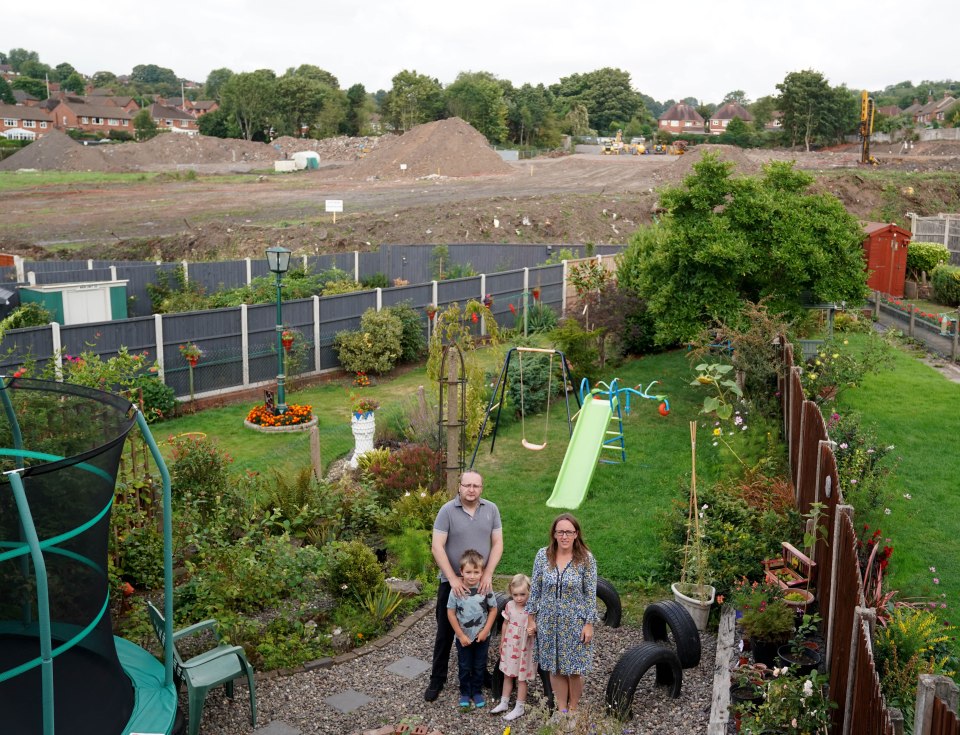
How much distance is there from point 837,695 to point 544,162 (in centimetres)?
7024

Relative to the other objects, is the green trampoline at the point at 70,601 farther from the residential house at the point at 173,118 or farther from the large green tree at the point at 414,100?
the residential house at the point at 173,118

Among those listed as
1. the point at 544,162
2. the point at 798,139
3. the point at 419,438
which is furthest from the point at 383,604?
the point at 798,139

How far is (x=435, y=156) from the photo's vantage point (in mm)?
64375

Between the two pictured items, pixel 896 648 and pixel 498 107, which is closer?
pixel 896 648

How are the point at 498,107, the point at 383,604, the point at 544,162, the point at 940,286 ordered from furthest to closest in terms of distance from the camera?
1. the point at 498,107
2. the point at 544,162
3. the point at 940,286
4. the point at 383,604

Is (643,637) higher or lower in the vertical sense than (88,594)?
lower

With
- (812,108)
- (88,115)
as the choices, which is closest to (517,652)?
(812,108)

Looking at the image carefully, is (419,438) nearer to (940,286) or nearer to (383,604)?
(383,604)

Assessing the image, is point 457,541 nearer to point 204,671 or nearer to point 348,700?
point 348,700

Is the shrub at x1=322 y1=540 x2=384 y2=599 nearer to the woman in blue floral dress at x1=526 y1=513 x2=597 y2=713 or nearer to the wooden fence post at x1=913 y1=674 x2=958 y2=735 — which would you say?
the woman in blue floral dress at x1=526 y1=513 x2=597 y2=713

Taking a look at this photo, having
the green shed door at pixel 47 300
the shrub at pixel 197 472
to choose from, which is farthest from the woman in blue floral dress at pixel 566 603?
the green shed door at pixel 47 300

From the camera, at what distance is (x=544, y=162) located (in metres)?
73.5

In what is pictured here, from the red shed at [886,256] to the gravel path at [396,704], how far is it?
22336 mm

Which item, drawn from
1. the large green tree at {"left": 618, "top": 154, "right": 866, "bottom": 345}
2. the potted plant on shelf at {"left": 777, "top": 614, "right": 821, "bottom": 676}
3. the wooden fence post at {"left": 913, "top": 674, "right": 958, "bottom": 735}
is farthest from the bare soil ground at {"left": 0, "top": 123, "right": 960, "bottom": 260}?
the wooden fence post at {"left": 913, "top": 674, "right": 958, "bottom": 735}
